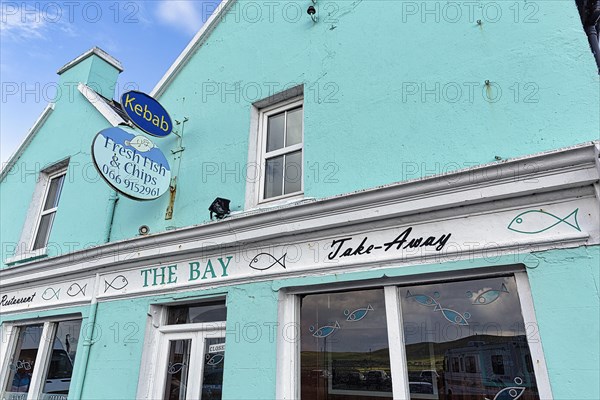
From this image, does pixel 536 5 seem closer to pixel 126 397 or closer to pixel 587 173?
pixel 587 173

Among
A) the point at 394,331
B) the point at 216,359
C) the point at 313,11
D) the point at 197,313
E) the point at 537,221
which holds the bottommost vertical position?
the point at 216,359

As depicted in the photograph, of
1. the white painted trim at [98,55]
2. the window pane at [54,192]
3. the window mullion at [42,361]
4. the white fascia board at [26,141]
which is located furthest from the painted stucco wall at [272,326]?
the white painted trim at [98,55]

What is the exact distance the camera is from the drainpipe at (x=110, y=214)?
651 centimetres

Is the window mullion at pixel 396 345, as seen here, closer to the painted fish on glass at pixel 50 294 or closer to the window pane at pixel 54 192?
the painted fish on glass at pixel 50 294

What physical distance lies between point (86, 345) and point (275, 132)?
4.00 m

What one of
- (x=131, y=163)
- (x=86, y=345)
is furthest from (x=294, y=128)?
(x=86, y=345)

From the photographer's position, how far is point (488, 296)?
3604 millimetres

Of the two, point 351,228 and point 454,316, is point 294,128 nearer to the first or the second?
point 351,228

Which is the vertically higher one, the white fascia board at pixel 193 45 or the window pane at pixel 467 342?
the white fascia board at pixel 193 45

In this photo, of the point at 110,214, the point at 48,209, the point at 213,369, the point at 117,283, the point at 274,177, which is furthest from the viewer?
the point at 48,209

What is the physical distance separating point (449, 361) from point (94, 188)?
622 cm

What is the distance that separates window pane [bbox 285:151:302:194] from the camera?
5.21 meters

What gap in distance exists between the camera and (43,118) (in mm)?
9125

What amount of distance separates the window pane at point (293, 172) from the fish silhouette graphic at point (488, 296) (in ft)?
7.85
